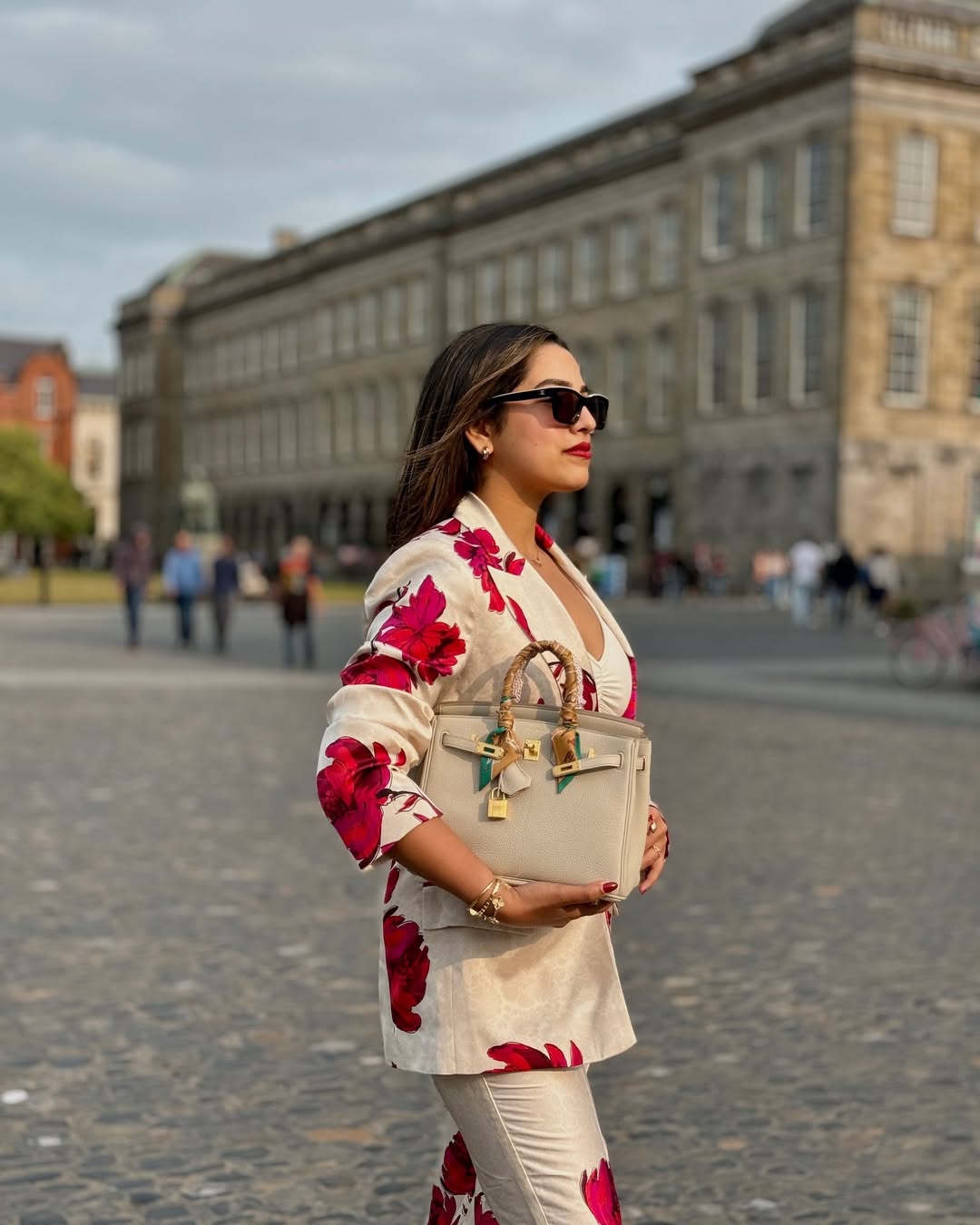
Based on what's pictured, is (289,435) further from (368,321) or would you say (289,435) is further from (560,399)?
(560,399)

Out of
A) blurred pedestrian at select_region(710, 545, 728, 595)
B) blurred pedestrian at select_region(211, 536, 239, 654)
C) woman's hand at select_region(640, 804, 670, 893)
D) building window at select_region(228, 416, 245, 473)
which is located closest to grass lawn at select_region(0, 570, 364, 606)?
blurred pedestrian at select_region(710, 545, 728, 595)

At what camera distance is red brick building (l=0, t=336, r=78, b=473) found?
120 m

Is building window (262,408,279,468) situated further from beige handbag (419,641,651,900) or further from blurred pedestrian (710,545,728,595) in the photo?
beige handbag (419,641,651,900)

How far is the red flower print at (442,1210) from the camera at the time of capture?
278 cm

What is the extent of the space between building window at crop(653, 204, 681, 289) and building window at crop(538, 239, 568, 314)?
228 inches

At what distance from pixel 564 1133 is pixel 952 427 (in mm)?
47487

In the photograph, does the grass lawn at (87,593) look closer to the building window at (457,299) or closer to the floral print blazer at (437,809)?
the building window at (457,299)

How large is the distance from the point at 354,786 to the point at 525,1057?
17.8 inches

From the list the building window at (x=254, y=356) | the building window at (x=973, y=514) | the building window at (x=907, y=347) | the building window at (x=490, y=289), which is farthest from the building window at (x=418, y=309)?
the building window at (x=973, y=514)

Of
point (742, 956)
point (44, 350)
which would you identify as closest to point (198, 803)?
point (742, 956)

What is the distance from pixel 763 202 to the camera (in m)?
51.3

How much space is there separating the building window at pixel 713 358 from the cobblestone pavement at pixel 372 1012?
42286 millimetres

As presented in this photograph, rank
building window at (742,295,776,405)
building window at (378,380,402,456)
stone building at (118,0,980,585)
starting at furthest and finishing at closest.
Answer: building window at (378,380,402,456), building window at (742,295,776,405), stone building at (118,0,980,585)

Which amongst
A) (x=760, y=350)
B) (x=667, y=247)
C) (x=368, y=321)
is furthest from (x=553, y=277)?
(x=368, y=321)
